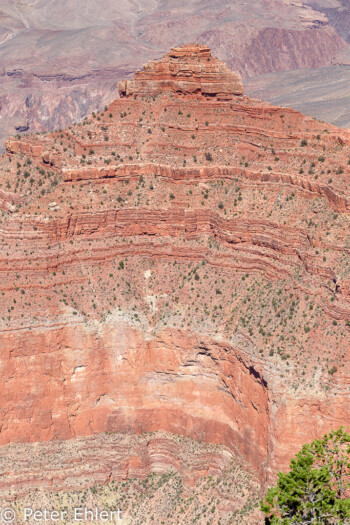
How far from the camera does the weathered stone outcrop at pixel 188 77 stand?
72812 millimetres

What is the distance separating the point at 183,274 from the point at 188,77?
1903 centimetres

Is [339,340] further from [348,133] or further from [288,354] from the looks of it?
[348,133]

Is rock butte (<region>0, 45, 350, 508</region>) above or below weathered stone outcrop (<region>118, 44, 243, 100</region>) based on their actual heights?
below

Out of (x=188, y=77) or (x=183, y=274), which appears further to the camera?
(x=188, y=77)

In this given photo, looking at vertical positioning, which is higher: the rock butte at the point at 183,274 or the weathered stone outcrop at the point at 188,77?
the weathered stone outcrop at the point at 188,77

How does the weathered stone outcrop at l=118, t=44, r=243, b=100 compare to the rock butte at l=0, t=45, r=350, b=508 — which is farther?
the weathered stone outcrop at l=118, t=44, r=243, b=100

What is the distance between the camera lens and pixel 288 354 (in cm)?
5728

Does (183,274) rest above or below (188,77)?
below

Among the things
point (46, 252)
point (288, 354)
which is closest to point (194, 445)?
point (288, 354)

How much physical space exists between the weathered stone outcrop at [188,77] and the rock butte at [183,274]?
0.67 feet

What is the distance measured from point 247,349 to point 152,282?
1157 cm

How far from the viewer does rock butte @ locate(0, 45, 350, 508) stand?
194 feet

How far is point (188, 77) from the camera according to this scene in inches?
2901

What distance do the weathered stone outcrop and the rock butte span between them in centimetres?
20
